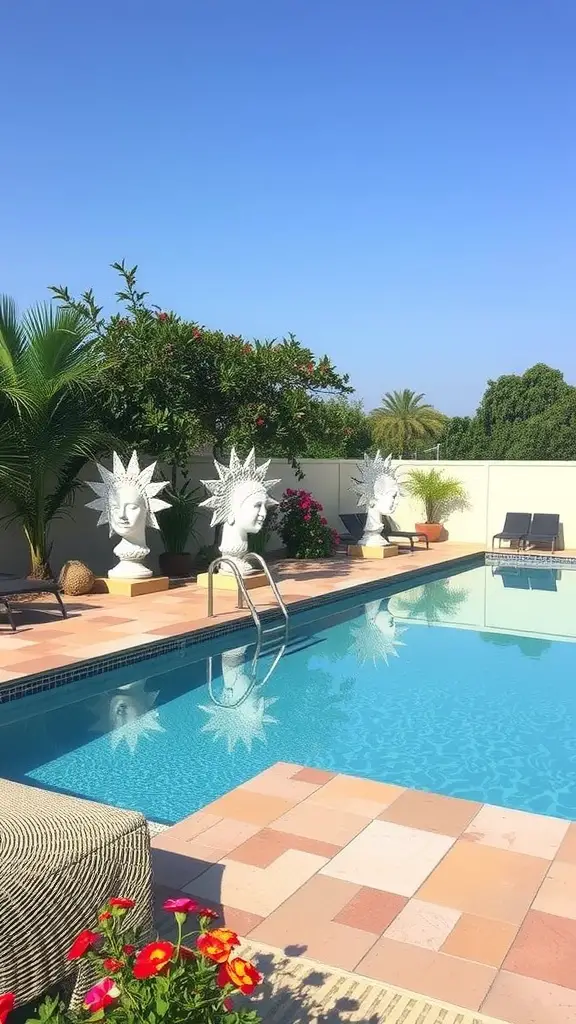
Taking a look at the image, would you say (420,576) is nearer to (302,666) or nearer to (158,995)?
(302,666)

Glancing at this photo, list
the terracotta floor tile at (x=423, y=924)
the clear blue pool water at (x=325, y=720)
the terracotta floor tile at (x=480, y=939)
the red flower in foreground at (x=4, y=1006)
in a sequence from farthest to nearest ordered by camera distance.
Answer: the clear blue pool water at (x=325, y=720), the terracotta floor tile at (x=423, y=924), the terracotta floor tile at (x=480, y=939), the red flower in foreground at (x=4, y=1006)

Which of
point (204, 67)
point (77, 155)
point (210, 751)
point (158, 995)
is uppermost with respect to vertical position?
point (204, 67)

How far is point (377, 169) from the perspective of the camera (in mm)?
13859

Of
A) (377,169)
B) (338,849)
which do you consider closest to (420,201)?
(377,169)

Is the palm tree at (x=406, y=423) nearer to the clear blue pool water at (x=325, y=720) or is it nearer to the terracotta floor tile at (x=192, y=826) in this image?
the clear blue pool water at (x=325, y=720)

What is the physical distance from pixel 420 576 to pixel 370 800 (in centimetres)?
944

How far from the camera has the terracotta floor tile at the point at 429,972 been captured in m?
2.67

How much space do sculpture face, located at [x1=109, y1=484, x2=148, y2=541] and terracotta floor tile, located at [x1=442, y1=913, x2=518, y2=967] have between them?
8091mm

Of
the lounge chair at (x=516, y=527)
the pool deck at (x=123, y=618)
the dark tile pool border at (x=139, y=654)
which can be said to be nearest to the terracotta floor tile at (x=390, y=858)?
the dark tile pool border at (x=139, y=654)

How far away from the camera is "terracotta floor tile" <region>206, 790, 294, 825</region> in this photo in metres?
4.17

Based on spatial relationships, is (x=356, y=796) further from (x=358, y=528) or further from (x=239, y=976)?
(x=358, y=528)

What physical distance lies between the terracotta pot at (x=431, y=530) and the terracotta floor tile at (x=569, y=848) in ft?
46.4

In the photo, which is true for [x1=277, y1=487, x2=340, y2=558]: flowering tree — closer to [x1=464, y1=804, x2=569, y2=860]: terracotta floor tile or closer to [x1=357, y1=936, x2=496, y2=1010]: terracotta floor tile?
[x1=464, y1=804, x2=569, y2=860]: terracotta floor tile

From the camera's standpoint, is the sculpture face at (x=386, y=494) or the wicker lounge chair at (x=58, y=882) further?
the sculpture face at (x=386, y=494)
